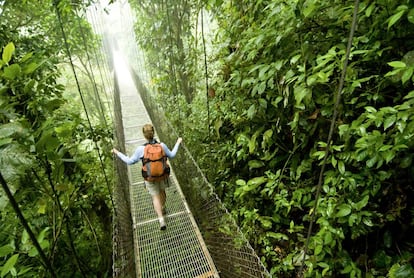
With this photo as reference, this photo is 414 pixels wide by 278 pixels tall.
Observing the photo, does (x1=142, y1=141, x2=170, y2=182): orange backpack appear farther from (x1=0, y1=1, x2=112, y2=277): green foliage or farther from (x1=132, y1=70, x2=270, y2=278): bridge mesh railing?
(x1=0, y1=1, x2=112, y2=277): green foliage

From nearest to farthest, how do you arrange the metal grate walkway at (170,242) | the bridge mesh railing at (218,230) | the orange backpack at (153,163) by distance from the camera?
the bridge mesh railing at (218,230) < the metal grate walkway at (170,242) < the orange backpack at (153,163)

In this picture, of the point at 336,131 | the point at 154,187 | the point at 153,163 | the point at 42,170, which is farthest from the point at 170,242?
the point at 336,131

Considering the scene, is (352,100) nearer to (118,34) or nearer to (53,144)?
(53,144)

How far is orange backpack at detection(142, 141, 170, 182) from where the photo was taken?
5.68 feet

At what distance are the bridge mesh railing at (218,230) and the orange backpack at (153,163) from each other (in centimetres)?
26

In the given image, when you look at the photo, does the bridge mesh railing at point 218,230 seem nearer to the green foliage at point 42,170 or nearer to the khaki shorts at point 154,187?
the khaki shorts at point 154,187

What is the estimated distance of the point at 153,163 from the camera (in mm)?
1735

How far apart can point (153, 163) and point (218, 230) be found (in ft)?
2.12

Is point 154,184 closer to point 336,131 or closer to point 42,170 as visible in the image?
point 42,170

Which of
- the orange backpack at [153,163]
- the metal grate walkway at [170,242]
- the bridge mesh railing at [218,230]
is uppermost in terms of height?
the orange backpack at [153,163]

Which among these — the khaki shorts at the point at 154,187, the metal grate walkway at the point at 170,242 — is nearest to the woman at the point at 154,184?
the khaki shorts at the point at 154,187

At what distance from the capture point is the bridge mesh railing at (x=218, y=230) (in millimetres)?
1202

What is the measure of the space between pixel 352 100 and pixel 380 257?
71cm

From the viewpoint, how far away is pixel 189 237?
1.75m
